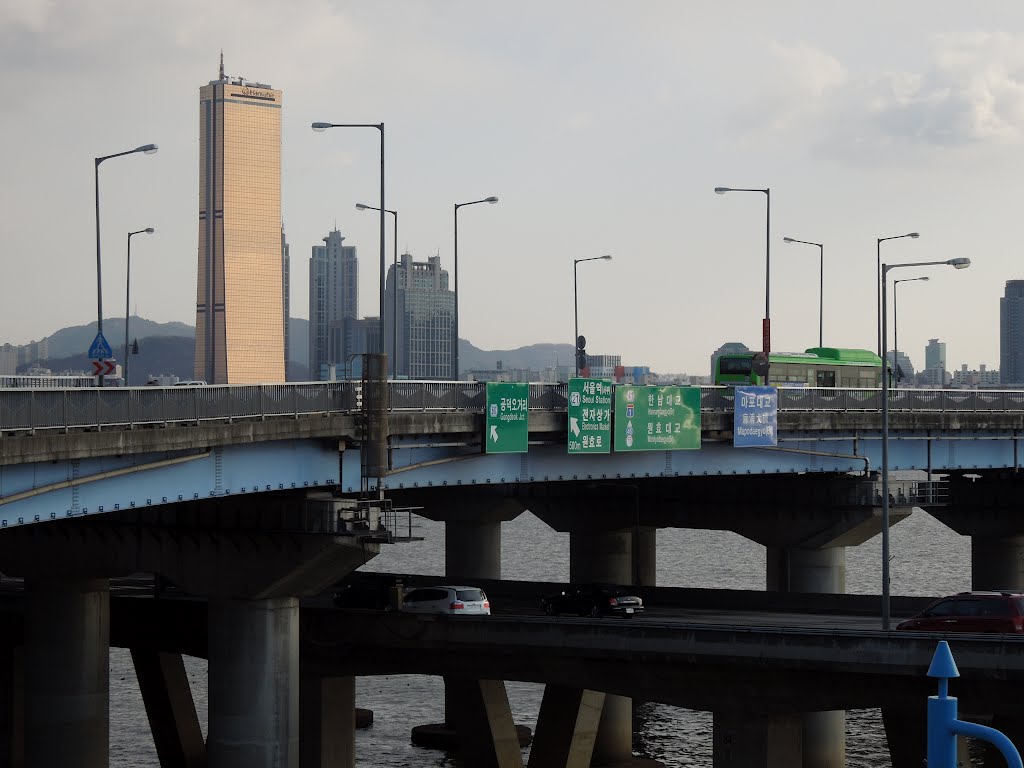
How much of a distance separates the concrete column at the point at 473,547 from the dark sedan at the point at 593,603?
83.5 ft

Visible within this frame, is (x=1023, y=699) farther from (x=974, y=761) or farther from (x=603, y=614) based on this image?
(x=974, y=761)

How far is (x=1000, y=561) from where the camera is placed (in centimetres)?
7975

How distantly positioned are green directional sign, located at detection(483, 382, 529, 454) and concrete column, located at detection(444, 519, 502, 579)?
34.1m

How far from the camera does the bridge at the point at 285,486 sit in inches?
1383

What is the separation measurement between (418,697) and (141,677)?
20094 millimetres

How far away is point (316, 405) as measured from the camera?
42344 millimetres

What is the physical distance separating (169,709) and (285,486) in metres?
20.2

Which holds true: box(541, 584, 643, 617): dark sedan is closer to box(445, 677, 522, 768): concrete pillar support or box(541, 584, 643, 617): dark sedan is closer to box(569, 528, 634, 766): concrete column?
box(445, 677, 522, 768): concrete pillar support

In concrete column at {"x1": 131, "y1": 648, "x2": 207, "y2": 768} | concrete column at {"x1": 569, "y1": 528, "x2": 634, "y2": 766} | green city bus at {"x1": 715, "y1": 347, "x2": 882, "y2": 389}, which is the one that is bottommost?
concrete column at {"x1": 131, "y1": 648, "x2": 207, "y2": 768}

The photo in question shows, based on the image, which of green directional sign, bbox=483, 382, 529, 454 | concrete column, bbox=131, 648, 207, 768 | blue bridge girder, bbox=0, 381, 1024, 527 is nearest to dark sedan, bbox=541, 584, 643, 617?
blue bridge girder, bbox=0, 381, 1024, 527

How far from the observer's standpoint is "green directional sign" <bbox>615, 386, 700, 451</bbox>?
48.9 m

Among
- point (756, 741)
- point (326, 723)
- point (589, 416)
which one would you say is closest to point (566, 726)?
point (326, 723)

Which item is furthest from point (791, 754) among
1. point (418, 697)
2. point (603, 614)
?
point (418, 697)

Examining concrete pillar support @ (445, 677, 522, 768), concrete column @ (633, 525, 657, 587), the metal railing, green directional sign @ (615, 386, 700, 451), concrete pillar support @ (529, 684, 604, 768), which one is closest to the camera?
the metal railing
